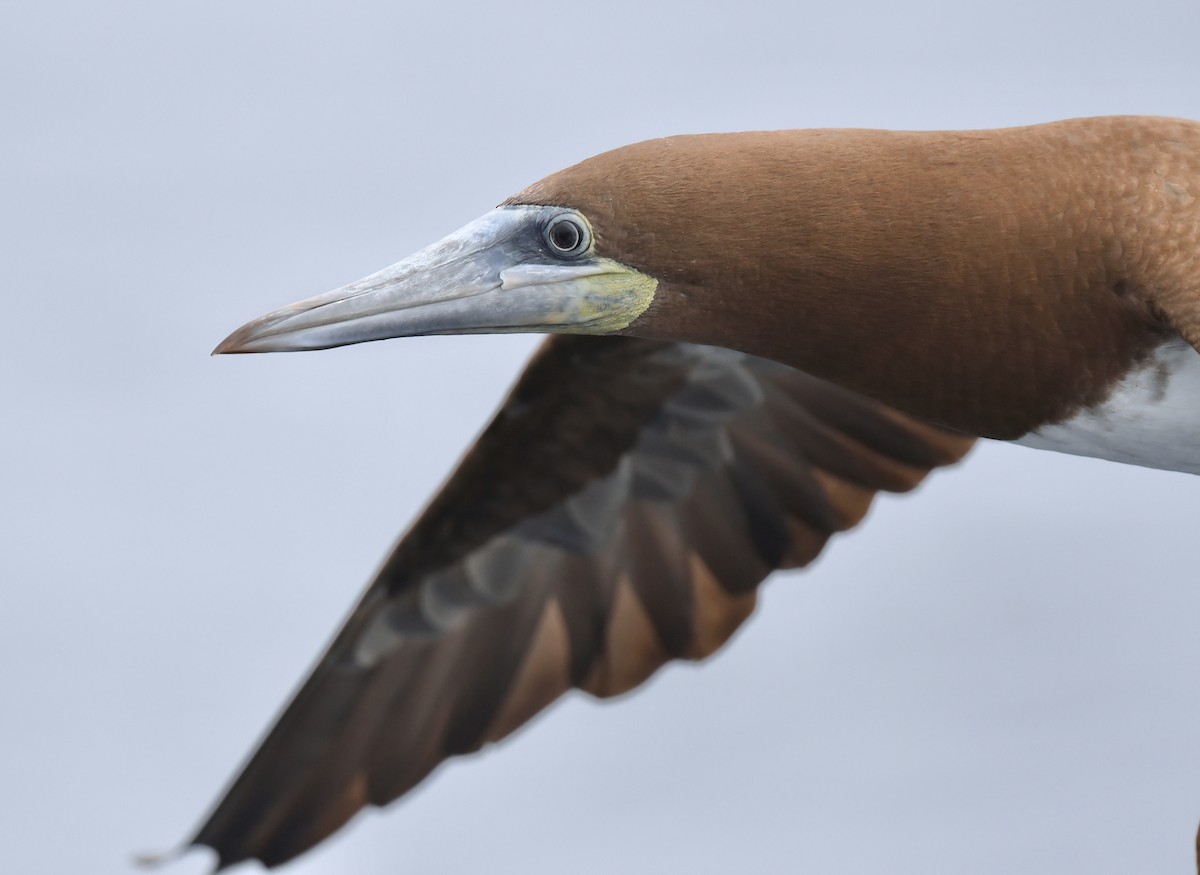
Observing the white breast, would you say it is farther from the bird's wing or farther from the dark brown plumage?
the bird's wing

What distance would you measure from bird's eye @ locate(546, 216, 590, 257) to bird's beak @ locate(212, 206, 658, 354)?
1cm

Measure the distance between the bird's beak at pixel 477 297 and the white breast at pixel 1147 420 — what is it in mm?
778

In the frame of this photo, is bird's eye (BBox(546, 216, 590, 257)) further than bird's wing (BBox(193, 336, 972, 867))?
No

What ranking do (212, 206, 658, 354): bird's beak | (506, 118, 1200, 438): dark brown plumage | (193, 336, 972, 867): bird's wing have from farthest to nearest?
(193, 336, 972, 867): bird's wing
(212, 206, 658, 354): bird's beak
(506, 118, 1200, 438): dark brown plumage

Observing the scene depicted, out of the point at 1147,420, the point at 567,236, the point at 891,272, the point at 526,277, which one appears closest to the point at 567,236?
the point at 567,236

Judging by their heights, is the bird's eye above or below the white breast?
above

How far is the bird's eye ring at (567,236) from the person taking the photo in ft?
9.25

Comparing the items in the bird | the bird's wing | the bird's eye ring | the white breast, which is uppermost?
the bird's eye ring

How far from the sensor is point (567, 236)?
2.84 m

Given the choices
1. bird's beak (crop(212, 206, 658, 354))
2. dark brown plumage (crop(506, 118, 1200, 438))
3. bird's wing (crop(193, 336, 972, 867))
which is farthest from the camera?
bird's wing (crop(193, 336, 972, 867))

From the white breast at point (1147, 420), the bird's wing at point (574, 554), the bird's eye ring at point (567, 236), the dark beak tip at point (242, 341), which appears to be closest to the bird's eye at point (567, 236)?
the bird's eye ring at point (567, 236)

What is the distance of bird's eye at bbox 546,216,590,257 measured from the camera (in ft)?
9.25

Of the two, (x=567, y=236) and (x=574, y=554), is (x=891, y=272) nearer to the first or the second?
(x=567, y=236)

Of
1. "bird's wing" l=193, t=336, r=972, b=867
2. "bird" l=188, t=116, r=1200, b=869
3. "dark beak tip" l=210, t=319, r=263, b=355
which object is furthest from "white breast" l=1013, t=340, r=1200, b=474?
"dark beak tip" l=210, t=319, r=263, b=355
